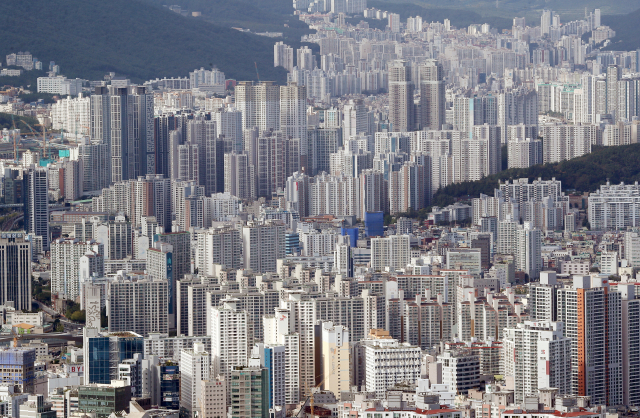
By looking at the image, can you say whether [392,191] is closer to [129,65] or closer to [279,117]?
[279,117]

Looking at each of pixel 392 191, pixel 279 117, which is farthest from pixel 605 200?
pixel 279 117

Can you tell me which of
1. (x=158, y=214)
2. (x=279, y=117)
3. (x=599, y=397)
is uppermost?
(x=279, y=117)

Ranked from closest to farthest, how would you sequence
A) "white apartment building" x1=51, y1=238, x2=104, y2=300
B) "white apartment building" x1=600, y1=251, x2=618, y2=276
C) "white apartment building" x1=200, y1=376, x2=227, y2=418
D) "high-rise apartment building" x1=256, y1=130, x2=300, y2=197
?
1. "white apartment building" x1=200, y1=376, x2=227, y2=418
2. "white apartment building" x1=600, y1=251, x2=618, y2=276
3. "white apartment building" x1=51, y1=238, x2=104, y2=300
4. "high-rise apartment building" x1=256, y1=130, x2=300, y2=197

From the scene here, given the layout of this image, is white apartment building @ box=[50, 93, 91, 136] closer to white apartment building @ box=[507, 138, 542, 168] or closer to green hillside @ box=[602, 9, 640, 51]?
white apartment building @ box=[507, 138, 542, 168]

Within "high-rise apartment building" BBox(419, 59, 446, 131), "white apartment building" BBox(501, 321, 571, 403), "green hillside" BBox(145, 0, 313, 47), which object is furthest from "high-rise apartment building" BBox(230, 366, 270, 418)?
"green hillside" BBox(145, 0, 313, 47)

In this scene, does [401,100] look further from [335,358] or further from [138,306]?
[335,358]

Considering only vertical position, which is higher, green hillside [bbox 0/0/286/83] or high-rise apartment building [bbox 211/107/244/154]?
green hillside [bbox 0/0/286/83]

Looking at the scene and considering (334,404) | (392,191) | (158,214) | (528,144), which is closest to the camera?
(334,404)
